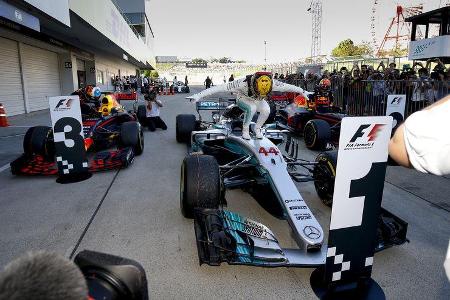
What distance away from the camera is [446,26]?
17.4 m

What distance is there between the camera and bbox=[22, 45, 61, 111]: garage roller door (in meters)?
13.8

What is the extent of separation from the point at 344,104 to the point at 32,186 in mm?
9673

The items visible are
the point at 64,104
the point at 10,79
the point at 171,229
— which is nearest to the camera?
the point at 171,229

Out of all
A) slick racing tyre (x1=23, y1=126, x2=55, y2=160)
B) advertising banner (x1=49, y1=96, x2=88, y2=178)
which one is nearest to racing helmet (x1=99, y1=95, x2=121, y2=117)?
slick racing tyre (x1=23, y1=126, x2=55, y2=160)

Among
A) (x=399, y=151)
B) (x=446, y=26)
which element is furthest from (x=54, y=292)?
(x=446, y=26)

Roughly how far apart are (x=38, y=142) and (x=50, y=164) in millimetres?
436

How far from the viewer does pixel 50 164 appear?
199 inches

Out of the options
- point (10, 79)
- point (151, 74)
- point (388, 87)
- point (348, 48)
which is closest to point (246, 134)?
point (388, 87)

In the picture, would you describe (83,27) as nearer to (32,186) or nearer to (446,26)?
(32,186)

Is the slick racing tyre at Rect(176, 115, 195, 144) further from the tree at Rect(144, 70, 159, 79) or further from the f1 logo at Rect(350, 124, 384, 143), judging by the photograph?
the tree at Rect(144, 70, 159, 79)

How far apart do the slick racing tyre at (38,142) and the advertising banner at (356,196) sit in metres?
4.72

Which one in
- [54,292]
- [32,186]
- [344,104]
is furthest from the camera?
[344,104]

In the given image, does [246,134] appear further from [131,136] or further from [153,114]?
[153,114]

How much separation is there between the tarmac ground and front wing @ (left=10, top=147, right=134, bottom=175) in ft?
0.39
